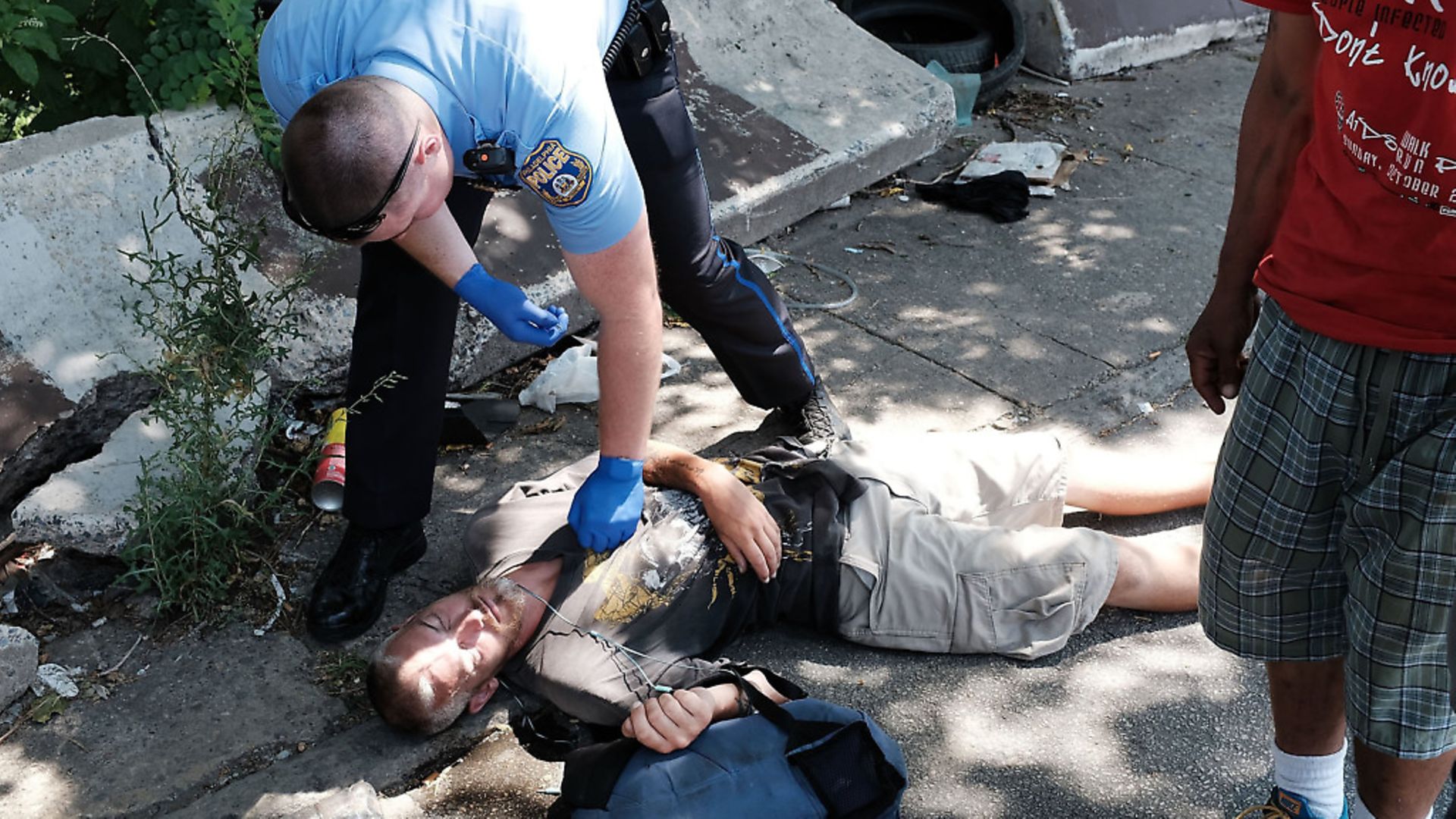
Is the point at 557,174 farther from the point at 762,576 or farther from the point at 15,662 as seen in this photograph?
the point at 15,662

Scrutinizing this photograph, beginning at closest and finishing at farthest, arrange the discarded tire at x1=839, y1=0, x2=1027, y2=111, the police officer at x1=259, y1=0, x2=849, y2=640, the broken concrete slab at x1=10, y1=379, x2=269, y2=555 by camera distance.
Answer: the police officer at x1=259, y1=0, x2=849, y2=640 < the broken concrete slab at x1=10, y1=379, x2=269, y2=555 < the discarded tire at x1=839, y1=0, x2=1027, y2=111

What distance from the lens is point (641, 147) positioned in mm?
2762

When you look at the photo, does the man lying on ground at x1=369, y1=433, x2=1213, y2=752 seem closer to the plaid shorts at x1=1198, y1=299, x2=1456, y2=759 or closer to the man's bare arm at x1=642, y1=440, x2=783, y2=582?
the man's bare arm at x1=642, y1=440, x2=783, y2=582

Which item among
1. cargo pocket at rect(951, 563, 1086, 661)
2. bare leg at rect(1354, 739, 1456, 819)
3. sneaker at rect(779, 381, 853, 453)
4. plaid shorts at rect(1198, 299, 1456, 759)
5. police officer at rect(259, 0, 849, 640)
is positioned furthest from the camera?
sneaker at rect(779, 381, 853, 453)

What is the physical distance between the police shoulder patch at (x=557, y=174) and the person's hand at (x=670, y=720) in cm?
89

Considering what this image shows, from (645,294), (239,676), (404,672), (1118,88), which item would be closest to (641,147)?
(645,294)

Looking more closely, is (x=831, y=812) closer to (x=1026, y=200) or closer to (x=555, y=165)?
(x=555, y=165)

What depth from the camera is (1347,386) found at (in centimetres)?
178

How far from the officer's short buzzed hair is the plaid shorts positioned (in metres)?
1.31

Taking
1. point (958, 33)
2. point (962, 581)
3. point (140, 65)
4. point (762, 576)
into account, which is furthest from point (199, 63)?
point (958, 33)

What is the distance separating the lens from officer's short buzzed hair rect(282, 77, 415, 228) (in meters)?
1.94

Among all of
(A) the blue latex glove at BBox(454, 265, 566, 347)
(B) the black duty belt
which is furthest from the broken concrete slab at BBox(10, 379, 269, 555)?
(B) the black duty belt

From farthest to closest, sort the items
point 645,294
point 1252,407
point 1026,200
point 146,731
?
Answer: 1. point 1026,200
2. point 146,731
3. point 645,294
4. point 1252,407

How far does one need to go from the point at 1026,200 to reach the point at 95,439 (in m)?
3.07
